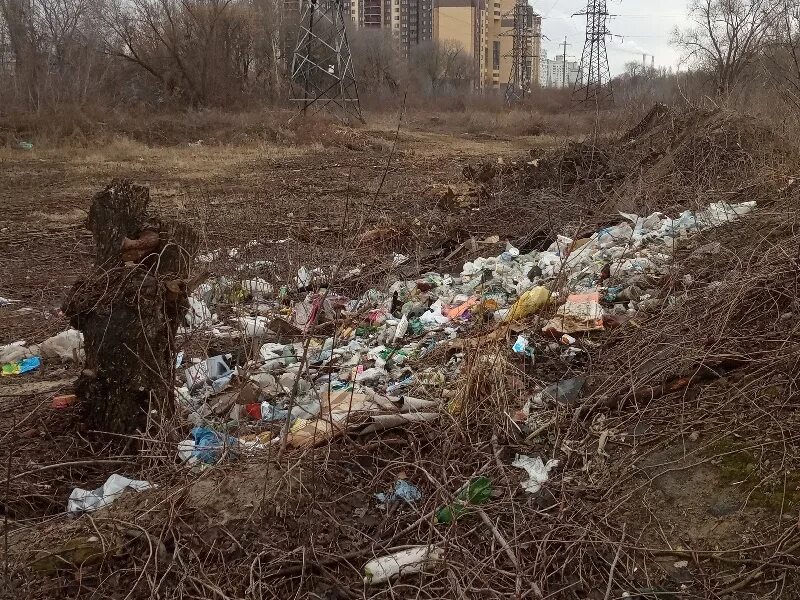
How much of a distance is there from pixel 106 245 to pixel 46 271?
4.45 metres

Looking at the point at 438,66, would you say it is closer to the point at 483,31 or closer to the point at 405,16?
the point at 483,31

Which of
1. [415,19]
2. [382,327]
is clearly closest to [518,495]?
[382,327]

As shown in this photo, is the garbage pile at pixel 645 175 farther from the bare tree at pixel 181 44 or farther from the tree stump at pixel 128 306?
the bare tree at pixel 181 44

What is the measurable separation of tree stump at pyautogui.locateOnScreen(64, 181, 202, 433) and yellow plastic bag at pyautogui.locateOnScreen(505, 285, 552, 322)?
6.41ft

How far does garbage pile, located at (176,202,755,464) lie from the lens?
3033mm

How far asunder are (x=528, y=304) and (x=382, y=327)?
103cm

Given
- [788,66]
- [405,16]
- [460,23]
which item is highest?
[405,16]

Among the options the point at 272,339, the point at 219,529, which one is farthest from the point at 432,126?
the point at 219,529

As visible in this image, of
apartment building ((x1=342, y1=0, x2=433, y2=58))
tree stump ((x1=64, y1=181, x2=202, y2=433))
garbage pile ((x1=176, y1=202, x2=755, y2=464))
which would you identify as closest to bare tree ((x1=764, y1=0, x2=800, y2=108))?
garbage pile ((x1=176, y1=202, x2=755, y2=464))

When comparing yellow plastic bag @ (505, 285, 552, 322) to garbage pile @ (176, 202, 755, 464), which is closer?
garbage pile @ (176, 202, 755, 464)

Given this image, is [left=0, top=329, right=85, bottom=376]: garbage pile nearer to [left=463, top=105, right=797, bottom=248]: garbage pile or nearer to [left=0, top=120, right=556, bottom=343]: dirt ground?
[left=0, top=120, right=556, bottom=343]: dirt ground

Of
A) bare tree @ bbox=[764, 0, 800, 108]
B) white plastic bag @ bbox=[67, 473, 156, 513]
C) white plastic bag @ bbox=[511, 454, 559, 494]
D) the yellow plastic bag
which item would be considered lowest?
white plastic bag @ bbox=[67, 473, 156, 513]

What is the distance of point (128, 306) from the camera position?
2.95 m

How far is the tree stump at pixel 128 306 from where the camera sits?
2.94 m
